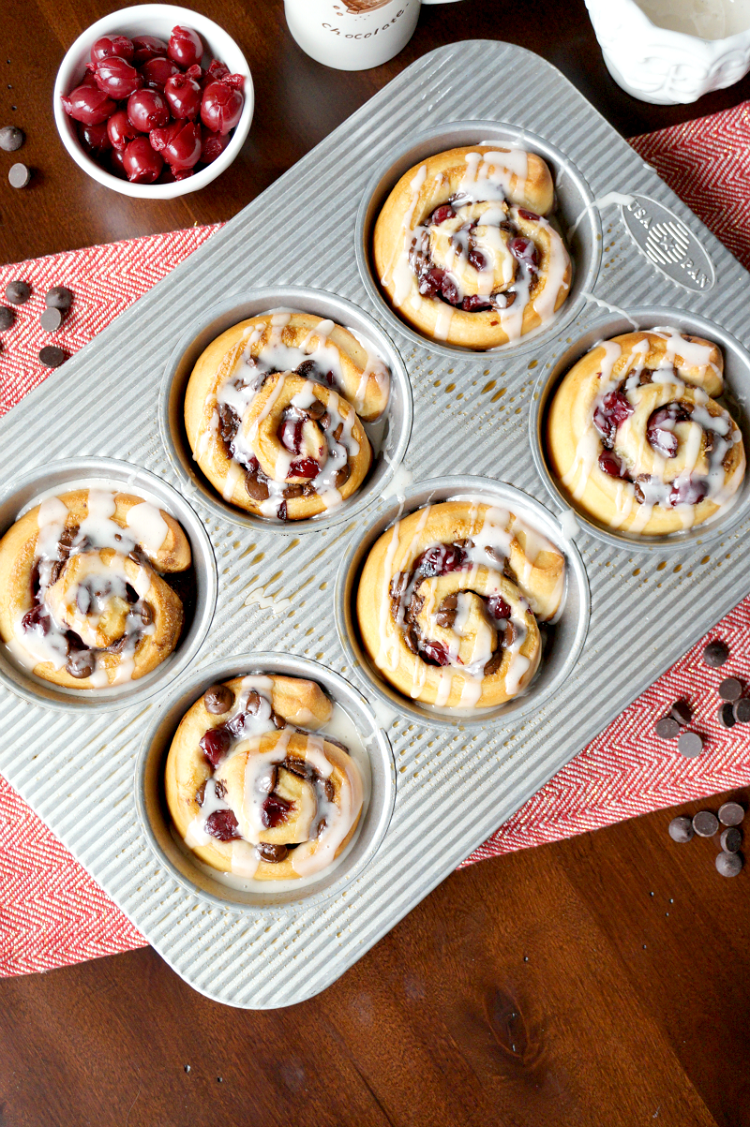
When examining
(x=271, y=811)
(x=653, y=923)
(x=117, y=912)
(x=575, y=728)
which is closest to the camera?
(x=271, y=811)

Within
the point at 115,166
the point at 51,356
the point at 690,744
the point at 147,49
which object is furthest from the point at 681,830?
the point at 147,49

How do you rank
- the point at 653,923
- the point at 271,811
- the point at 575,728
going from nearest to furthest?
the point at 271,811 < the point at 575,728 < the point at 653,923

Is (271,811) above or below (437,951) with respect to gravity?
above

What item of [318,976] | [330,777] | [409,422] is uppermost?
[409,422]

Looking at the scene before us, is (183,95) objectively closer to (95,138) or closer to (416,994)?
(95,138)

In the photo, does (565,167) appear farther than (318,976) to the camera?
Yes

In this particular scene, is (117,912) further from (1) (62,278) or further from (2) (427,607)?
(1) (62,278)

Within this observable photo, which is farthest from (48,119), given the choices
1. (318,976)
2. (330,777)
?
(318,976)
